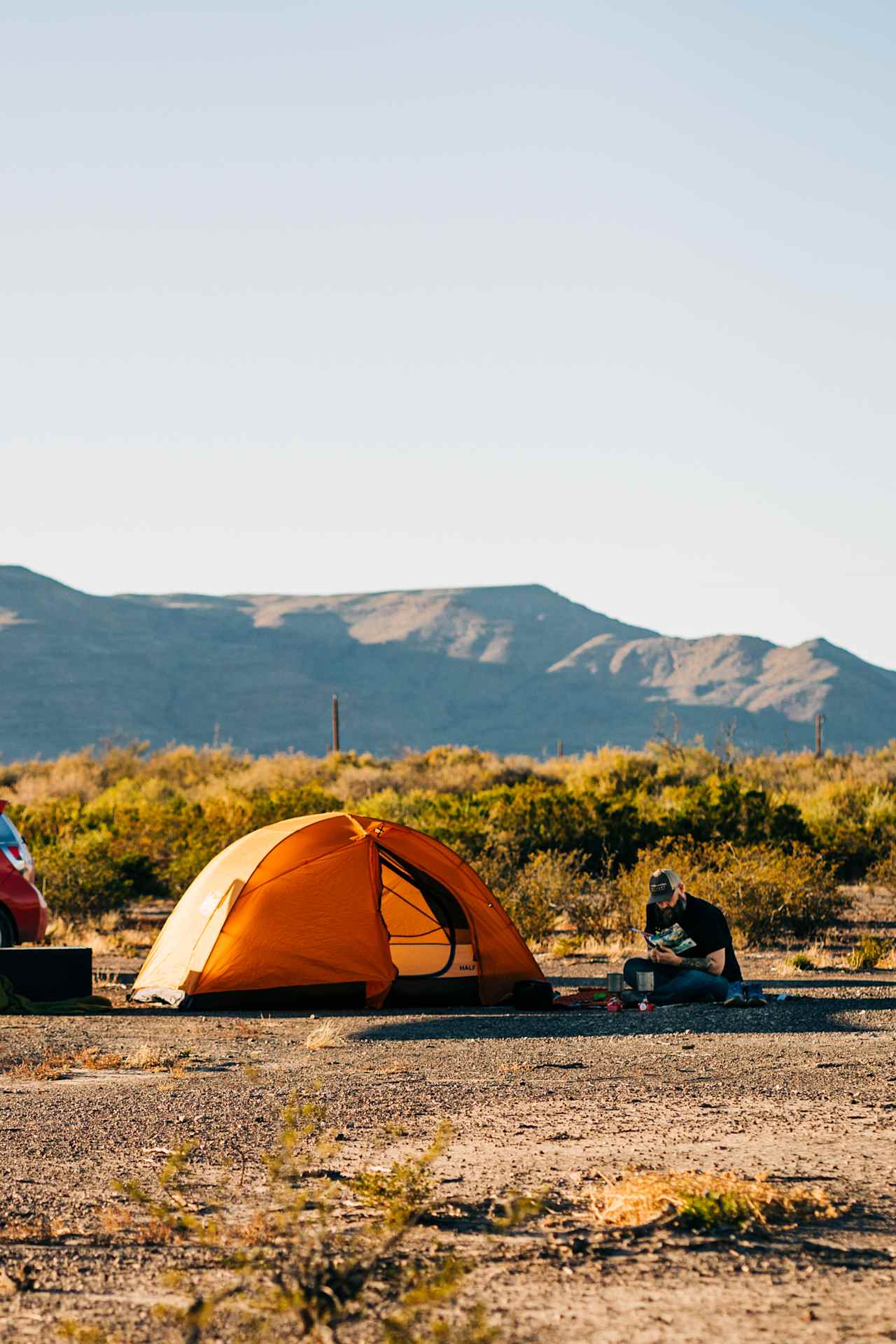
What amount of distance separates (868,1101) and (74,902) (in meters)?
14.7

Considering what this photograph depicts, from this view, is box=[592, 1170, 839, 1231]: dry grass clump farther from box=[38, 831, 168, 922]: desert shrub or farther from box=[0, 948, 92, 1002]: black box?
box=[38, 831, 168, 922]: desert shrub

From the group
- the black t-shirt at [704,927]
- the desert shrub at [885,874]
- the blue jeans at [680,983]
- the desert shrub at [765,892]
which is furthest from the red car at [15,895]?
the desert shrub at [885,874]

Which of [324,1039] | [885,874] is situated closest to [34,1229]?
[324,1039]

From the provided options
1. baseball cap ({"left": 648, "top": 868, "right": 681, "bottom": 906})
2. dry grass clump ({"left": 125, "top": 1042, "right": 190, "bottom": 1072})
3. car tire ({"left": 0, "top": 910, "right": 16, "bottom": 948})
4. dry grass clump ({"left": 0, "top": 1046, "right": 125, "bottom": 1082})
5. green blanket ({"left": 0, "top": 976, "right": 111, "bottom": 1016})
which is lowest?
green blanket ({"left": 0, "top": 976, "right": 111, "bottom": 1016})

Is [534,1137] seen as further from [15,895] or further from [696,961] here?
[15,895]

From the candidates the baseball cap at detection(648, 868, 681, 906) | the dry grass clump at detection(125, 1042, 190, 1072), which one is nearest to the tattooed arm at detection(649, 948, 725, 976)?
the baseball cap at detection(648, 868, 681, 906)

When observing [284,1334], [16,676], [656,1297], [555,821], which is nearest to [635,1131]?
[656,1297]

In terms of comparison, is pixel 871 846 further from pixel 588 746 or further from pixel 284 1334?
pixel 588 746

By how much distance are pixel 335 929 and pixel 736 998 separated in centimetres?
317

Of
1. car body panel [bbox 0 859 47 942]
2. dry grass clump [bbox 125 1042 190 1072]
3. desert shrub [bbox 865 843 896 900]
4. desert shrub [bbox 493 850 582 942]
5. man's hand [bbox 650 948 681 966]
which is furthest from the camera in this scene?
desert shrub [bbox 865 843 896 900]

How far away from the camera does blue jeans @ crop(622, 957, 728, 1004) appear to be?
13.1 metres

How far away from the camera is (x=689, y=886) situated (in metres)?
19.8

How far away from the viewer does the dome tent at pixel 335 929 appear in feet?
44.1

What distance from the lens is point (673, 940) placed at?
13.1 m
